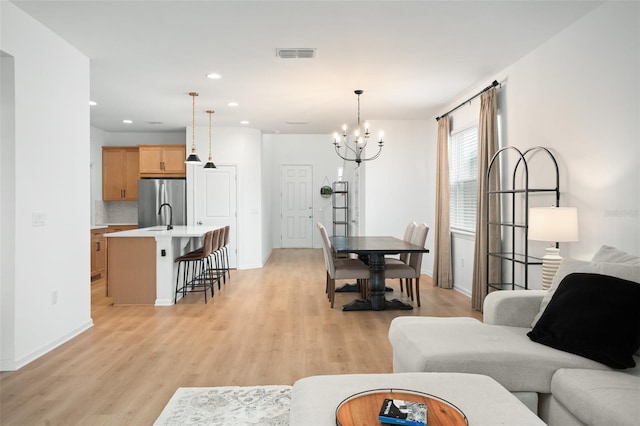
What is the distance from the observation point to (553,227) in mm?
3396

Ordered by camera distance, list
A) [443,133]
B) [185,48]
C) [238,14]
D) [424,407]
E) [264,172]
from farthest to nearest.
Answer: [264,172], [443,133], [185,48], [238,14], [424,407]

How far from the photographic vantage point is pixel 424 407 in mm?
1568

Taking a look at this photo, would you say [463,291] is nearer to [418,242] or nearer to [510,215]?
[418,242]

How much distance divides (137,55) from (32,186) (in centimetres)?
168

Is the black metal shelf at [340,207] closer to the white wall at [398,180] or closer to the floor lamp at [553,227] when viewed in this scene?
the white wall at [398,180]

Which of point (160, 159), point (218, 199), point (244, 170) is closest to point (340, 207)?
point (244, 170)

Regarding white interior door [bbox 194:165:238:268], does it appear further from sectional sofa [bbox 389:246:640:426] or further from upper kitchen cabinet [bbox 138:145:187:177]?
sectional sofa [bbox 389:246:640:426]

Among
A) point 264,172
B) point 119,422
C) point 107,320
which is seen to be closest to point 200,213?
point 264,172

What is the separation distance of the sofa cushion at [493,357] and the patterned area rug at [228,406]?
2.59ft

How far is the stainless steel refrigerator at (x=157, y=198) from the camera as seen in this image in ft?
27.0

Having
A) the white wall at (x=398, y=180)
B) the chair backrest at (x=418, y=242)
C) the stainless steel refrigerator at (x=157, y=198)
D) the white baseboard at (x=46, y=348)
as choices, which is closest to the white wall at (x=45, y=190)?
the white baseboard at (x=46, y=348)

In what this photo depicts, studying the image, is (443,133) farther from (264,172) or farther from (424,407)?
(424,407)

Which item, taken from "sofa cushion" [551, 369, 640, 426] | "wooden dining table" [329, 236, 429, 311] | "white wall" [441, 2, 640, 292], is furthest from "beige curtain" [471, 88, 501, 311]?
"sofa cushion" [551, 369, 640, 426]

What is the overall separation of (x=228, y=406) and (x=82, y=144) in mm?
3042
